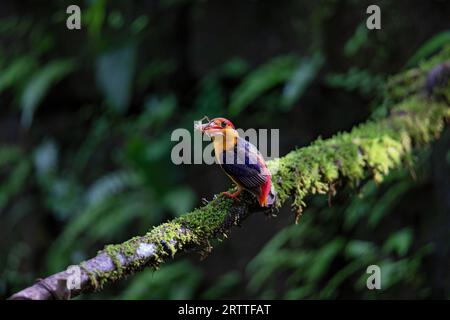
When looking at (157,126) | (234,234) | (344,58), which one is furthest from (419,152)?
(157,126)

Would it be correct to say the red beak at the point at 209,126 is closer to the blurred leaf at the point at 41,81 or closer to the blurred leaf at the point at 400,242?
the blurred leaf at the point at 400,242

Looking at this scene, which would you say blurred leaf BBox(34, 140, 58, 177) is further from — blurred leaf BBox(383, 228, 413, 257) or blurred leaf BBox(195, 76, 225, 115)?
blurred leaf BBox(383, 228, 413, 257)

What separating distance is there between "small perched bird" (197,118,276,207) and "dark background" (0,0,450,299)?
4.24 ft

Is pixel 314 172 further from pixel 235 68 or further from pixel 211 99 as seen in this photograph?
pixel 235 68

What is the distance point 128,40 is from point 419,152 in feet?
9.31

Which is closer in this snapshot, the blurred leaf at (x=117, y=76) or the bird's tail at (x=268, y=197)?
the bird's tail at (x=268, y=197)

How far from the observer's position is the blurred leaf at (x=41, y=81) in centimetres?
502

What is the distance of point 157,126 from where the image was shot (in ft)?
16.4

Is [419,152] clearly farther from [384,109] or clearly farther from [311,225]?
[311,225]

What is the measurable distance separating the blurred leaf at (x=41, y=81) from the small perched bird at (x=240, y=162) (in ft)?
11.9

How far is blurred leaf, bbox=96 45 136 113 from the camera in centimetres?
473

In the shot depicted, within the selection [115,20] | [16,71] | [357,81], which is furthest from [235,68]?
[16,71]

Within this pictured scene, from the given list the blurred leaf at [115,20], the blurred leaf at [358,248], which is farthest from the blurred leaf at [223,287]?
the blurred leaf at [115,20]

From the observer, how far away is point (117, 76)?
4.72m
